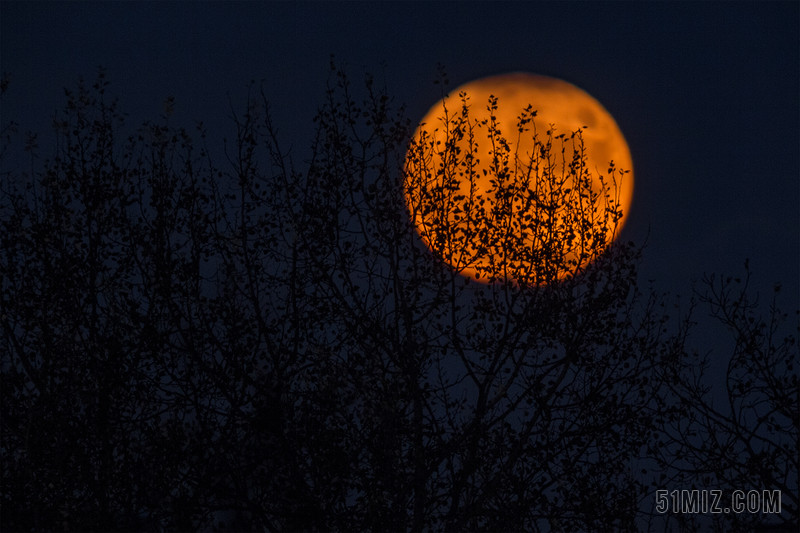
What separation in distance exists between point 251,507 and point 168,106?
581cm

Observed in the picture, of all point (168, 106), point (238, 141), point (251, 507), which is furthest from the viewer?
point (238, 141)

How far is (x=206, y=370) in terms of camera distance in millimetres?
12695

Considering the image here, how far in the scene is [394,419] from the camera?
1291cm

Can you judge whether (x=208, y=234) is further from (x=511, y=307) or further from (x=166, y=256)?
(x=511, y=307)

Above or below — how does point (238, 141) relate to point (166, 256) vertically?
above

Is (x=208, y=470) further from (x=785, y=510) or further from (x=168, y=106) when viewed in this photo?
(x=785, y=510)

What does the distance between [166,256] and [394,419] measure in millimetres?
4202

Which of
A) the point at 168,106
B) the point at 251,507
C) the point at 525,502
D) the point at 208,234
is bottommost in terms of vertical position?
the point at 251,507

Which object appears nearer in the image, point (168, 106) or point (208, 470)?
point (208, 470)

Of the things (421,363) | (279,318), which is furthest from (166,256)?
(421,363)

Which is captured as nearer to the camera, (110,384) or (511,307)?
(110,384)

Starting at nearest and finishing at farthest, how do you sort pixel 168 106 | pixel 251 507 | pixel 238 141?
pixel 251 507
pixel 168 106
pixel 238 141

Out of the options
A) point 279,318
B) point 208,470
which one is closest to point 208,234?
point 279,318

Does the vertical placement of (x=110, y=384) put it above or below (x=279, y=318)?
below
